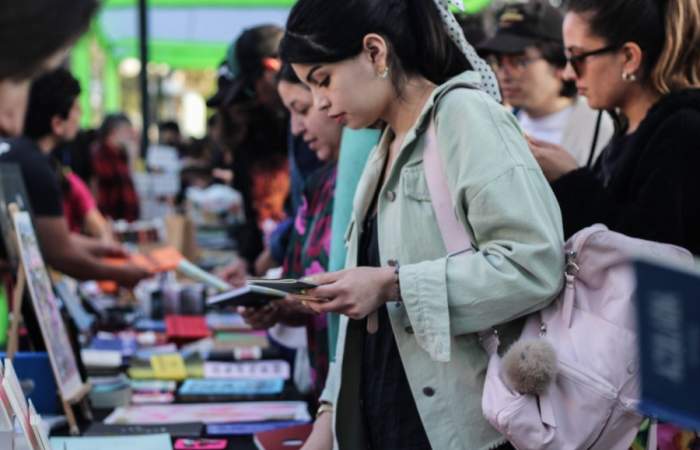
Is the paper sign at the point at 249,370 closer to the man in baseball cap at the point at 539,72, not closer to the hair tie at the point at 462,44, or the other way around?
the man in baseball cap at the point at 539,72

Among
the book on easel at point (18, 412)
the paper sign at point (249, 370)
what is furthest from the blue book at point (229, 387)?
the book on easel at point (18, 412)

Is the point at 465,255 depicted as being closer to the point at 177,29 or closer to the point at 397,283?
the point at 397,283

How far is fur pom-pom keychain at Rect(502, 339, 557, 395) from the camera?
1662 mm

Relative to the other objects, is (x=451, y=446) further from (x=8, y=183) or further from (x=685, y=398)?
(x=8, y=183)

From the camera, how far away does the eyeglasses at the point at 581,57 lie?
7.07 feet

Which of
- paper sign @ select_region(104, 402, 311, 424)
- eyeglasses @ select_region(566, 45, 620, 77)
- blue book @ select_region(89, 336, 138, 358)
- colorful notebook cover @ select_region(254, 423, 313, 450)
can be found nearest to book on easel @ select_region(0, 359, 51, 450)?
colorful notebook cover @ select_region(254, 423, 313, 450)

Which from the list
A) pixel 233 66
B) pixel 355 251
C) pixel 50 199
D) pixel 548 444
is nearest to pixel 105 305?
pixel 50 199

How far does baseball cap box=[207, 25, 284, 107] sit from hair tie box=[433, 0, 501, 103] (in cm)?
182

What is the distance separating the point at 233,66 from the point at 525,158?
2.36m

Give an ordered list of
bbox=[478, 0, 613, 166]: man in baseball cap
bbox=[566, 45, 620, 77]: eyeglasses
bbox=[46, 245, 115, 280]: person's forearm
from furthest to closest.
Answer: bbox=[46, 245, 115, 280]: person's forearm, bbox=[478, 0, 613, 166]: man in baseball cap, bbox=[566, 45, 620, 77]: eyeglasses

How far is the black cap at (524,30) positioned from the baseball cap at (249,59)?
771mm

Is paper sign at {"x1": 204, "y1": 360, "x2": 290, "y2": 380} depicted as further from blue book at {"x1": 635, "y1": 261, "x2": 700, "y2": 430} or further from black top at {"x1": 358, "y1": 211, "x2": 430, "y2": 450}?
blue book at {"x1": 635, "y1": 261, "x2": 700, "y2": 430}

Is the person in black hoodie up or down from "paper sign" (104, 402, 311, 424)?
up

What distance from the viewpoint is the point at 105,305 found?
4707mm
